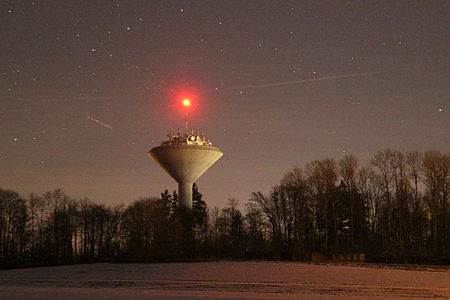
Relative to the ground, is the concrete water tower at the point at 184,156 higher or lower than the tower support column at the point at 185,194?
higher

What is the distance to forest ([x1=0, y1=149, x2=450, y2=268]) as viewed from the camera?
55594 millimetres

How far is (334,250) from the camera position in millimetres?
56625

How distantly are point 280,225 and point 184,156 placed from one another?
1402 centimetres

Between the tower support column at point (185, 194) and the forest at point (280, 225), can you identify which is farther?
the tower support column at point (185, 194)

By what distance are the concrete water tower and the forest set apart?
5100 millimetres

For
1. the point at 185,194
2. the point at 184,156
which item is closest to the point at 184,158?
the point at 184,156

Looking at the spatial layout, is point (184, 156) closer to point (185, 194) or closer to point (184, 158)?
point (184, 158)

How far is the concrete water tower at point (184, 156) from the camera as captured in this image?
6706 centimetres

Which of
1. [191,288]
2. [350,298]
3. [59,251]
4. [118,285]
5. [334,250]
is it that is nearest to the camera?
[350,298]

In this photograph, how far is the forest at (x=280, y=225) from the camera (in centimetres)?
5559

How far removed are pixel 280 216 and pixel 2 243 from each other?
3137 cm

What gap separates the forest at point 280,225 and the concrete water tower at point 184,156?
510 cm

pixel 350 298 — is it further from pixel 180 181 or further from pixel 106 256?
pixel 180 181

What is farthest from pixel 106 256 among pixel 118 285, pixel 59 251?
pixel 118 285
